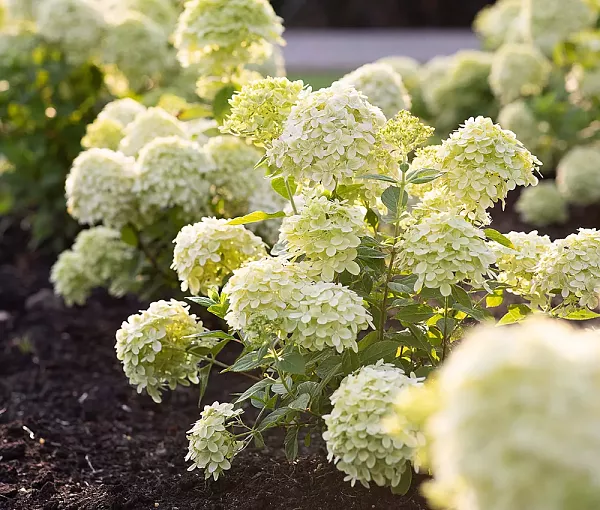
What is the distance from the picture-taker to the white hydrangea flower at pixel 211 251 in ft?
6.68

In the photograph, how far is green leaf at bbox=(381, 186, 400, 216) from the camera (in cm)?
181

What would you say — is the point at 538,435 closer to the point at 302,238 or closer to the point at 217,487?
the point at 302,238

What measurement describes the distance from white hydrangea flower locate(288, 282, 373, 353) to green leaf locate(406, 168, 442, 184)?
0.85 ft

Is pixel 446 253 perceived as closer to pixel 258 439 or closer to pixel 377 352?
pixel 377 352

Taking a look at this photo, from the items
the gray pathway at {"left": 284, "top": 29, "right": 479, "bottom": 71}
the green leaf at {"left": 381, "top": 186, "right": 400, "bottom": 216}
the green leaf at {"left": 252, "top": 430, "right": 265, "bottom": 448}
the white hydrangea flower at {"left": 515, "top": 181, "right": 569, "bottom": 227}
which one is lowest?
the gray pathway at {"left": 284, "top": 29, "right": 479, "bottom": 71}

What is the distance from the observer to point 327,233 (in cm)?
173

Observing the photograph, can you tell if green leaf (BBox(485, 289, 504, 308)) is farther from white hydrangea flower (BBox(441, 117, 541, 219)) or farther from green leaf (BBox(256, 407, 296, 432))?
green leaf (BBox(256, 407, 296, 432))

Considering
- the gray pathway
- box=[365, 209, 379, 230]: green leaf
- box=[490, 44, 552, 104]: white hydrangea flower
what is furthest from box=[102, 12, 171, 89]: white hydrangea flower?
the gray pathway

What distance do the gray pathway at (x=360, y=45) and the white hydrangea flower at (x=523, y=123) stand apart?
217 inches

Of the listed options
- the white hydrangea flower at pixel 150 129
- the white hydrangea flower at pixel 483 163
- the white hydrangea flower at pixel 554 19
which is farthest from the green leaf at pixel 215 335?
the white hydrangea flower at pixel 554 19

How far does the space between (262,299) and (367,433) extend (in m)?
0.33

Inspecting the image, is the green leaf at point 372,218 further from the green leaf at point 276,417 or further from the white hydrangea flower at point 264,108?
the green leaf at point 276,417

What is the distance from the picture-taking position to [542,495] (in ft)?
3.21

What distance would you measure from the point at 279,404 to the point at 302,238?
48cm
